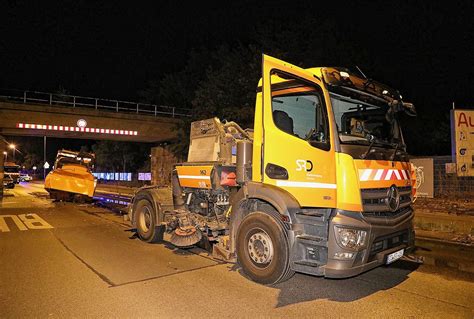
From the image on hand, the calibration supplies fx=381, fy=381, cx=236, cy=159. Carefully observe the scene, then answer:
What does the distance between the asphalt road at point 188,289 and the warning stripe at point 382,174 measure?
5.28 feet

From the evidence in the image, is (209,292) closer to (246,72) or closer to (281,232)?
(281,232)

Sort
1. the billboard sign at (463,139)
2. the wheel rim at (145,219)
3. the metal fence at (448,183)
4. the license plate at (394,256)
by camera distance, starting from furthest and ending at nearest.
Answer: the metal fence at (448,183) < the billboard sign at (463,139) < the wheel rim at (145,219) < the license plate at (394,256)

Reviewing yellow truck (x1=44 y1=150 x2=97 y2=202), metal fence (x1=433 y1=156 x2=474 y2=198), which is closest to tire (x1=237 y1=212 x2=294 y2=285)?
metal fence (x1=433 y1=156 x2=474 y2=198)

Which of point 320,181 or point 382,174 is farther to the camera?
point 382,174

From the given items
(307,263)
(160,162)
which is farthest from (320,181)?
(160,162)

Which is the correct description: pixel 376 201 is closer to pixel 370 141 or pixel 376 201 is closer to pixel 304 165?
pixel 370 141

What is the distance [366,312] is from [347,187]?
1.54 metres

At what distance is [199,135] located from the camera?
8023mm

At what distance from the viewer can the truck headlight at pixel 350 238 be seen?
477 centimetres

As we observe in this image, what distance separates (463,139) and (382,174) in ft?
29.2

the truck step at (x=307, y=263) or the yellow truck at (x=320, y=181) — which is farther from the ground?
the yellow truck at (x=320, y=181)

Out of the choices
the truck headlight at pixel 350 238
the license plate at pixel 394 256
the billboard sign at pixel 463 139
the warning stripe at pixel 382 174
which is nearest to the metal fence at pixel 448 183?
the billboard sign at pixel 463 139

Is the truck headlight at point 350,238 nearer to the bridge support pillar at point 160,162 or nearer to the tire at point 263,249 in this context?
the tire at point 263,249

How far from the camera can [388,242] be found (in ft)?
17.2
